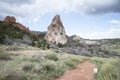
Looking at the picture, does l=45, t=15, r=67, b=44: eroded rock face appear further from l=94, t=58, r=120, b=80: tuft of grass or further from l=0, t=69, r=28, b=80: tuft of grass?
l=0, t=69, r=28, b=80: tuft of grass

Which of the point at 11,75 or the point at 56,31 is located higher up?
the point at 56,31

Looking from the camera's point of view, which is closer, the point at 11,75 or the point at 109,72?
the point at 11,75

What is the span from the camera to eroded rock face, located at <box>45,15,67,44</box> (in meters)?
95.6

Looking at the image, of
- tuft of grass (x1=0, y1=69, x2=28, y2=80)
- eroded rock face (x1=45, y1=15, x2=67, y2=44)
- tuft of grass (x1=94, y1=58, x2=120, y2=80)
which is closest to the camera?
tuft of grass (x1=94, y1=58, x2=120, y2=80)

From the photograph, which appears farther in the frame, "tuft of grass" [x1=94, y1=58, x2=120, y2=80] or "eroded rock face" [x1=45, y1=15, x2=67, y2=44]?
"eroded rock face" [x1=45, y1=15, x2=67, y2=44]

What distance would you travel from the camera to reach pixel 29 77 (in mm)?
9797

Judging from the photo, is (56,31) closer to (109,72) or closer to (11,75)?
(109,72)

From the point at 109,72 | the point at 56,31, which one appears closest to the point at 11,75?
the point at 109,72

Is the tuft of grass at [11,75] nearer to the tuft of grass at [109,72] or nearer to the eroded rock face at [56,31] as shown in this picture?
the tuft of grass at [109,72]

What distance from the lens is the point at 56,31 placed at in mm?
98250

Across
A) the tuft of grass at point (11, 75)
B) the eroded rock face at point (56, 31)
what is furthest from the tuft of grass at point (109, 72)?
the eroded rock face at point (56, 31)

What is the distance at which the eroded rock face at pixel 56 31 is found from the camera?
95.6 meters

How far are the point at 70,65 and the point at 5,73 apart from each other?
739 centimetres

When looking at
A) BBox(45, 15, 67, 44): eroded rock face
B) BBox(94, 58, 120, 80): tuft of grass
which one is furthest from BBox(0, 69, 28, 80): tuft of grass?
BBox(45, 15, 67, 44): eroded rock face
